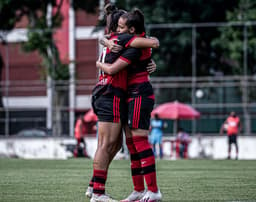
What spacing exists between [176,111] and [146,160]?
70.8 feet

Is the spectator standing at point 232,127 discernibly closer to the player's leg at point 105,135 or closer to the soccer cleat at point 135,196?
the soccer cleat at point 135,196

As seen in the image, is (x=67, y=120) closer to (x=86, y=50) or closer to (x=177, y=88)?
(x=177, y=88)

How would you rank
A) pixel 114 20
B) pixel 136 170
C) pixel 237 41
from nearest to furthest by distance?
pixel 136 170
pixel 114 20
pixel 237 41

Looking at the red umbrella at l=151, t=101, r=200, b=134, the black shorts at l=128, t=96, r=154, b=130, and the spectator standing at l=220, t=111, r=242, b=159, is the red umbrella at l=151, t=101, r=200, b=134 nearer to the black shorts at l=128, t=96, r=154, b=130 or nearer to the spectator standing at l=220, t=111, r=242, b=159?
the spectator standing at l=220, t=111, r=242, b=159

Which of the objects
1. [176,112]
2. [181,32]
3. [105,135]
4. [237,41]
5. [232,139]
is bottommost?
[232,139]

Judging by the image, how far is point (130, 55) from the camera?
746cm

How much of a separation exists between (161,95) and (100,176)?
22.9 meters

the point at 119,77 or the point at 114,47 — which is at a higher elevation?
the point at 114,47

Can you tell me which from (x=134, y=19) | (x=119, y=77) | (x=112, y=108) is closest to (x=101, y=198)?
(x=112, y=108)

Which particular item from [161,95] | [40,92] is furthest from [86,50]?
[161,95]

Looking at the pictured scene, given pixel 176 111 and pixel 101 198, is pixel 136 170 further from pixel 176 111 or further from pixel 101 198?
pixel 176 111

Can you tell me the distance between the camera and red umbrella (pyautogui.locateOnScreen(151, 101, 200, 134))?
28.9m

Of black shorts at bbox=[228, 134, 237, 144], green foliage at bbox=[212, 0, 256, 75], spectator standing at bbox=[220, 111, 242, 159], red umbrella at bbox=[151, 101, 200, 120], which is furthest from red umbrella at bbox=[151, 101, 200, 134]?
green foliage at bbox=[212, 0, 256, 75]

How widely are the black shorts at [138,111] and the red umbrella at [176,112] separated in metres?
21.3
